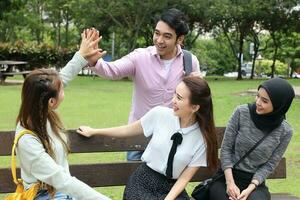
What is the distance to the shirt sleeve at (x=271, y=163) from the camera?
3994 mm

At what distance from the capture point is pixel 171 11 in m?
4.06

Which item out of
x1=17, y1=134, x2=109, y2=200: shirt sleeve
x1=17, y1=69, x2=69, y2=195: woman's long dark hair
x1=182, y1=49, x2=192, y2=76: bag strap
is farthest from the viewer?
x1=182, y1=49, x2=192, y2=76: bag strap

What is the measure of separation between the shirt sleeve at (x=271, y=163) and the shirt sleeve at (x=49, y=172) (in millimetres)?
1379

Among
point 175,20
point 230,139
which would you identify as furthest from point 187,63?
point 230,139

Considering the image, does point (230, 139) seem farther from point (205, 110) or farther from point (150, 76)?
point (150, 76)

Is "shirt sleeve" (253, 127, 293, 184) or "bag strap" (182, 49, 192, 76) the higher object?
"bag strap" (182, 49, 192, 76)

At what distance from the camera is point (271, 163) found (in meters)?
4.05

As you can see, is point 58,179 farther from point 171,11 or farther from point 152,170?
point 171,11

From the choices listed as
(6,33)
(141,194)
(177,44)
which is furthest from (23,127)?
(6,33)

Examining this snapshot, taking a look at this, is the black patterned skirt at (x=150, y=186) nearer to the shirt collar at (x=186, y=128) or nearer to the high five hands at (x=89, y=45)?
the shirt collar at (x=186, y=128)

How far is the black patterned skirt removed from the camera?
3.74m

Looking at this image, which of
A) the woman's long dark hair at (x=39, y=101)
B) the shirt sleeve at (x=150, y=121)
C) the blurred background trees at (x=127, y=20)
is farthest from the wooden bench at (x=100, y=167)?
the blurred background trees at (x=127, y=20)

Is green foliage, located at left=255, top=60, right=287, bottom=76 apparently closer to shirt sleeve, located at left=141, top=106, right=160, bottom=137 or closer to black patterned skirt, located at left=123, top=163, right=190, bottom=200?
shirt sleeve, located at left=141, top=106, right=160, bottom=137

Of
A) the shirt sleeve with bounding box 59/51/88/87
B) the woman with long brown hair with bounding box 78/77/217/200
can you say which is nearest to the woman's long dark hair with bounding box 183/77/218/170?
the woman with long brown hair with bounding box 78/77/217/200
